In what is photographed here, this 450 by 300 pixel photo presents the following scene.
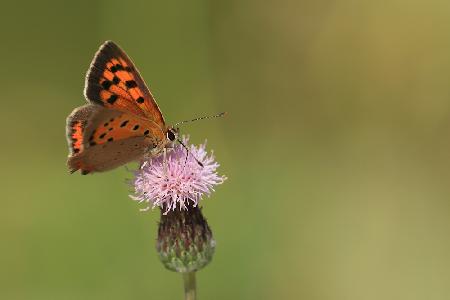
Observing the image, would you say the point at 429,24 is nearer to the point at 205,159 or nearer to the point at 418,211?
the point at 418,211

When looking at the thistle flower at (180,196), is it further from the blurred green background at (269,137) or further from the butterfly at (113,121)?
the blurred green background at (269,137)

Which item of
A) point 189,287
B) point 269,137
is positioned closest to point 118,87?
point 189,287

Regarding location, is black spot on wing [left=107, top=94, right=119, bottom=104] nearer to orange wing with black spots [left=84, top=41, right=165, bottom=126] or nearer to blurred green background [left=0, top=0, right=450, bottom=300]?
orange wing with black spots [left=84, top=41, right=165, bottom=126]

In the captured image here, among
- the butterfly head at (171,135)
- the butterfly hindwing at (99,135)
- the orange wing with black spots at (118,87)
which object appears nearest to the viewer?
the butterfly hindwing at (99,135)

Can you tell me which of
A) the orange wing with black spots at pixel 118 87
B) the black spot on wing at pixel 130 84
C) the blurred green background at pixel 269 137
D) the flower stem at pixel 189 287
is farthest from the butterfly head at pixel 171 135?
the blurred green background at pixel 269 137

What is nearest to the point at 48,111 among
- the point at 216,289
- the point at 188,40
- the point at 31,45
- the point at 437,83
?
the point at 31,45

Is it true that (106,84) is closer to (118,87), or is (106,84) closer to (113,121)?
(118,87)

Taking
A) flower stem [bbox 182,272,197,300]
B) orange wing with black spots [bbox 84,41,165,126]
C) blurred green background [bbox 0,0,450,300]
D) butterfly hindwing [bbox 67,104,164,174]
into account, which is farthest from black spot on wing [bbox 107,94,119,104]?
blurred green background [bbox 0,0,450,300]
